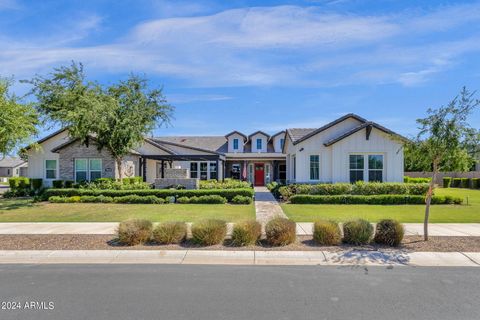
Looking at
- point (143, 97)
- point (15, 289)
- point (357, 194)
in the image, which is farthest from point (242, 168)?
point (15, 289)

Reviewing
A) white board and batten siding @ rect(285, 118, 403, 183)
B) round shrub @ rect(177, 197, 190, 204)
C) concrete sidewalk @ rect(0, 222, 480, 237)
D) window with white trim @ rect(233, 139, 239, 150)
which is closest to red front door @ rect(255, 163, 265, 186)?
window with white trim @ rect(233, 139, 239, 150)

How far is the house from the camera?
20.2m

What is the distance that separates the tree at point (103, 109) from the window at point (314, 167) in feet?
35.6

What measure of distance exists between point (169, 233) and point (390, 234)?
5.69m

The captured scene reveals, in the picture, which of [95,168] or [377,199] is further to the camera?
[95,168]

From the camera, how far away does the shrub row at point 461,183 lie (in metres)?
33.1

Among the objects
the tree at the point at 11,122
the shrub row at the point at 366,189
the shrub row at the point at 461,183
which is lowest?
the shrub row at the point at 461,183

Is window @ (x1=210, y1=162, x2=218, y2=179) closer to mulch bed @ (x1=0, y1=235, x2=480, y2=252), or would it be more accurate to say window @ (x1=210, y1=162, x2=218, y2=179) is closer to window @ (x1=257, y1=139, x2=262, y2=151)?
window @ (x1=257, y1=139, x2=262, y2=151)

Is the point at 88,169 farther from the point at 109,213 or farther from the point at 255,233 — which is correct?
the point at 255,233

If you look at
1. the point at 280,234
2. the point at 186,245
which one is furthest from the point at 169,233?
the point at 280,234

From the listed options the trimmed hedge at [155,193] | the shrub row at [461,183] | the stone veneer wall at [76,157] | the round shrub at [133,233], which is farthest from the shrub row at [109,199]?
the shrub row at [461,183]

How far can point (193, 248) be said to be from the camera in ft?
26.3

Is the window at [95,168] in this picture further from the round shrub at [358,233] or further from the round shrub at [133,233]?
the round shrub at [358,233]

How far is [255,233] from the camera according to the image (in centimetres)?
838
